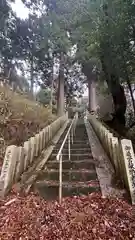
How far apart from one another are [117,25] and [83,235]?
22.4ft

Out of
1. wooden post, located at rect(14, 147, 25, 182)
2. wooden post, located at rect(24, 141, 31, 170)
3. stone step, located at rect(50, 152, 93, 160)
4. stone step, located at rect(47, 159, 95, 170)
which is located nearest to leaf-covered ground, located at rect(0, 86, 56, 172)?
wooden post, located at rect(24, 141, 31, 170)

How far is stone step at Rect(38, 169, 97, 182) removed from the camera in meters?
5.85

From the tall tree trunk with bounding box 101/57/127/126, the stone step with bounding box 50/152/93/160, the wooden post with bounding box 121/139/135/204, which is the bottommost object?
the stone step with bounding box 50/152/93/160

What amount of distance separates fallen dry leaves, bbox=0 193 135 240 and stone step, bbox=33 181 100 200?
426 millimetres

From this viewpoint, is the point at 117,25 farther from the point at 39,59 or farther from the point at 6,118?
the point at 39,59

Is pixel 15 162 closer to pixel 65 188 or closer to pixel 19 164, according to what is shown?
pixel 19 164

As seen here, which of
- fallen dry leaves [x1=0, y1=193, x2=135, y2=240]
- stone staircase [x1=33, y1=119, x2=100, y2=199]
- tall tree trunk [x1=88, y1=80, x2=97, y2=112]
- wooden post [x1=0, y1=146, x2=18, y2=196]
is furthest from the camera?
tall tree trunk [x1=88, y1=80, x2=97, y2=112]

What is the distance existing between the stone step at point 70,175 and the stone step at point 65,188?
0.30 m

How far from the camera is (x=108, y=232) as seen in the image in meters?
3.34

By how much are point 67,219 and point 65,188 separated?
156 centimetres

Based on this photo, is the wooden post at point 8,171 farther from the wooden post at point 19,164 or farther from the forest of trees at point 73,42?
the forest of trees at point 73,42

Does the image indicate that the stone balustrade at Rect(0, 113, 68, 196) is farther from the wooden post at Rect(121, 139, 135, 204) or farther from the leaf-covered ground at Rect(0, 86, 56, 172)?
the wooden post at Rect(121, 139, 135, 204)

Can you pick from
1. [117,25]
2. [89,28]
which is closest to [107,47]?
[117,25]

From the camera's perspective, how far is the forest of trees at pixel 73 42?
9.16 meters
